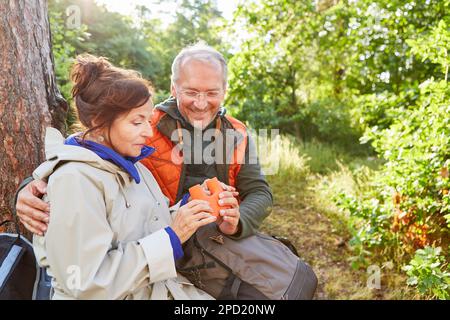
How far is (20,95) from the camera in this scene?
2.47m

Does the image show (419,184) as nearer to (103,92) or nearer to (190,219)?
(190,219)

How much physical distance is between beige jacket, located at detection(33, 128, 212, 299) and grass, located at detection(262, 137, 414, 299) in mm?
2683

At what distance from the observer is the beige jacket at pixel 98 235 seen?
1.63 m

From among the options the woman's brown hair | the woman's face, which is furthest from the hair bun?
the woman's face

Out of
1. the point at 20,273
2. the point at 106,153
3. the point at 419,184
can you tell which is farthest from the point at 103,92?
the point at 419,184

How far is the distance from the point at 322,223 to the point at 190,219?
3.76 meters

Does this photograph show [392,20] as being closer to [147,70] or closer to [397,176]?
[397,176]

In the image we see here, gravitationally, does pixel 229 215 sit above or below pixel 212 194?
below

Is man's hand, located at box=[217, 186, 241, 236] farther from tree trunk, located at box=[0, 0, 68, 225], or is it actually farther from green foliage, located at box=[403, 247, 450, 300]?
green foliage, located at box=[403, 247, 450, 300]

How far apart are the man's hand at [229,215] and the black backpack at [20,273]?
839mm

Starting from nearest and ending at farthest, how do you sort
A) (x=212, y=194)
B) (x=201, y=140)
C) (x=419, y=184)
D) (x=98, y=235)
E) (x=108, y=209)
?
1. (x=98, y=235)
2. (x=108, y=209)
3. (x=212, y=194)
4. (x=201, y=140)
5. (x=419, y=184)

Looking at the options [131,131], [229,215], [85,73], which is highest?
[85,73]
